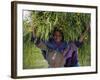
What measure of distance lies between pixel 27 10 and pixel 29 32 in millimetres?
166

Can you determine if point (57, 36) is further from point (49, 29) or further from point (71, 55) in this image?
point (71, 55)

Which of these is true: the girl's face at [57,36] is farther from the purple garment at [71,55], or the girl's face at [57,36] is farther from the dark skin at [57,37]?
the purple garment at [71,55]

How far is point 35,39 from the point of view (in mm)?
1940

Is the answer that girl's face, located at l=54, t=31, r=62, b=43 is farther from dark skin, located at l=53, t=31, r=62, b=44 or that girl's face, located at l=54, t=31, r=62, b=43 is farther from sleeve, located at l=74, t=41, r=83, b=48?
sleeve, located at l=74, t=41, r=83, b=48

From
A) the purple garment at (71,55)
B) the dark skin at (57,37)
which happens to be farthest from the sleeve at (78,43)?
the dark skin at (57,37)

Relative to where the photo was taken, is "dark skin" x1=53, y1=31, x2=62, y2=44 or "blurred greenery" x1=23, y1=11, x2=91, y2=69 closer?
"blurred greenery" x1=23, y1=11, x2=91, y2=69

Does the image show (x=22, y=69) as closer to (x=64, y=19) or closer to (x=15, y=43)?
(x=15, y=43)

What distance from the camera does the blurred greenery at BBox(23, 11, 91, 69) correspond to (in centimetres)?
192

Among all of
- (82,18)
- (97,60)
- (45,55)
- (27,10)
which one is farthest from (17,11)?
(97,60)

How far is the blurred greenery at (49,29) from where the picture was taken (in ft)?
6.28

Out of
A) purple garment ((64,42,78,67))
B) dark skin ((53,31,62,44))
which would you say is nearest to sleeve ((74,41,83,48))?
purple garment ((64,42,78,67))

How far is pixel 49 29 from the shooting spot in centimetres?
199

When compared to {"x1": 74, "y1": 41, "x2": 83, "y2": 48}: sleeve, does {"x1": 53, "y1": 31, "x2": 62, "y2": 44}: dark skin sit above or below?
above

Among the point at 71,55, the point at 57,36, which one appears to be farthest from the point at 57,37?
the point at 71,55
